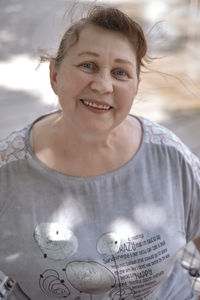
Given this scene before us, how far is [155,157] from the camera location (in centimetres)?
140

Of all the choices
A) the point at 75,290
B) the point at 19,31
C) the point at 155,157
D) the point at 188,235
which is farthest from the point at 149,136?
the point at 19,31

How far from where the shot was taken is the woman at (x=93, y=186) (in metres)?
1.20

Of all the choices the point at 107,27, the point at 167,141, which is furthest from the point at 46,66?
the point at 107,27

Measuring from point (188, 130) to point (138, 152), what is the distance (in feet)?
7.39

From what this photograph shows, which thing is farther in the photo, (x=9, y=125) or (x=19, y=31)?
(x=19, y=31)

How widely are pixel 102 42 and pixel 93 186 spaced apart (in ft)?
1.34

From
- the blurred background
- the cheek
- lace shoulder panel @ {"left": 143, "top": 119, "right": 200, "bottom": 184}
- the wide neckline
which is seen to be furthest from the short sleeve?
the blurred background

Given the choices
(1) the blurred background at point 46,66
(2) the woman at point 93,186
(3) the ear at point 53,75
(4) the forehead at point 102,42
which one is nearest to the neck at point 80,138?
(2) the woman at point 93,186

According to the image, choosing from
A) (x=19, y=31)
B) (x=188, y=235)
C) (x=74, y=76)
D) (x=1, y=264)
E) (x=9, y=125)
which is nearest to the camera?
(x=74, y=76)

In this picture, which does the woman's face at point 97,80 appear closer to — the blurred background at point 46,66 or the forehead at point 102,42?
the forehead at point 102,42

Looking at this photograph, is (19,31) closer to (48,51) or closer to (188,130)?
(188,130)

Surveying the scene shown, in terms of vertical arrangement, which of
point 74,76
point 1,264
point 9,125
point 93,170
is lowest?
point 9,125

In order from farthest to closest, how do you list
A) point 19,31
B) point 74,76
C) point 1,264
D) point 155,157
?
1. point 19,31
2. point 155,157
3. point 1,264
4. point 74,76

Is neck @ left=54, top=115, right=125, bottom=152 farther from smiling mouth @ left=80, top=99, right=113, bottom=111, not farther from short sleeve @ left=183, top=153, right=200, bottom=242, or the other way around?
short sleeve @ left=183, top=153, right=200, bottom=242
